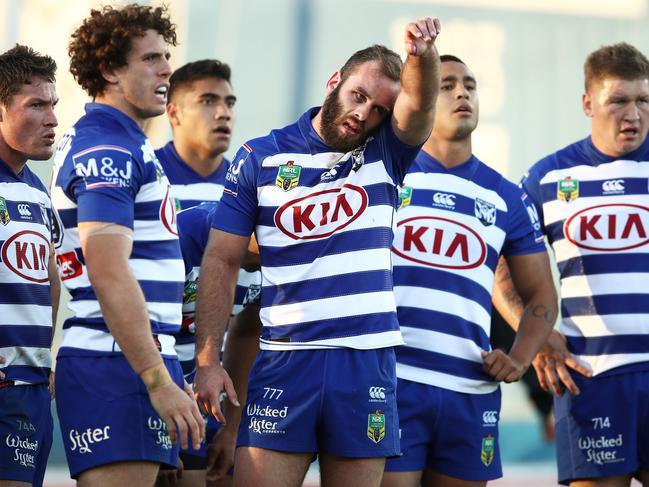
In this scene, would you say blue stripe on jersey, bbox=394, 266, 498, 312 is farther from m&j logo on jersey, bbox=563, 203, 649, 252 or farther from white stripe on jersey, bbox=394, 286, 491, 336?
m&j logo on jersey, bbox=563, 203, 649, 252

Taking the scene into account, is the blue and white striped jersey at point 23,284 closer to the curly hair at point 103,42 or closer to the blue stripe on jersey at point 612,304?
the curly hair at point 103,42

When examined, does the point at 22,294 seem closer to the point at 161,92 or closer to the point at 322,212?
the point at 161,92

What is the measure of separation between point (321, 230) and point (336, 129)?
14.7 inches

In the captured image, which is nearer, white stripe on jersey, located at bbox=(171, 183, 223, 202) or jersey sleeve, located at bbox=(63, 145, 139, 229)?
jersey sleeve, located at bbox=(63, 145, 139, 229)

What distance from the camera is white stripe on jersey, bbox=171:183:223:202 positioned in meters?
5.87

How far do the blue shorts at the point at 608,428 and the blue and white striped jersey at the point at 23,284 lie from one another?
237 cm

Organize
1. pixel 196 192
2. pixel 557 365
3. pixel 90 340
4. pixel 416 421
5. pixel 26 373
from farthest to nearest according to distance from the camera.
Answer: pixel 196 192 < pixel 557 365 < pixel 416 421 < pixel 26 373 < pixel 90 340

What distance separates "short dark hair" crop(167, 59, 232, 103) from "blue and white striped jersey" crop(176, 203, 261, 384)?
5.04ft

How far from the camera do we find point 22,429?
4.34 meters

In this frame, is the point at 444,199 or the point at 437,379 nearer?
the point at 437,379

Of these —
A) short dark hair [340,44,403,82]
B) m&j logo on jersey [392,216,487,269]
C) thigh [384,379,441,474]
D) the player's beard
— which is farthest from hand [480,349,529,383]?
short dark hair [340,44,403,82]

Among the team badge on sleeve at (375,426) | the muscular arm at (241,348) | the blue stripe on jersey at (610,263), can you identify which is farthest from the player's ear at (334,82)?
the blue stripe on jersey at (610,263)

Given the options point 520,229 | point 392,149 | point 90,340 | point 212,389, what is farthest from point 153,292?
point 520,229

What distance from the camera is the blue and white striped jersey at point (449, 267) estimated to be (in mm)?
4816
